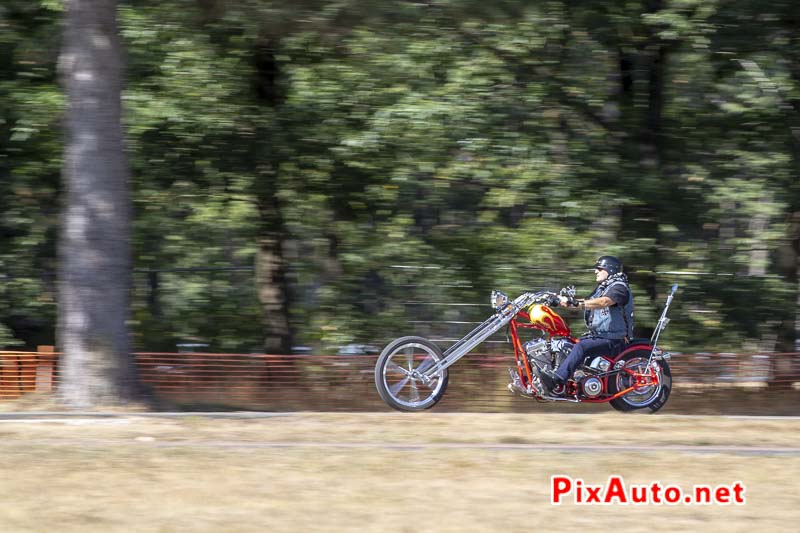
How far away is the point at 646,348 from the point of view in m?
11.3

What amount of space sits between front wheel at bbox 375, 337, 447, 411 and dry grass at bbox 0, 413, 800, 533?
1.22m

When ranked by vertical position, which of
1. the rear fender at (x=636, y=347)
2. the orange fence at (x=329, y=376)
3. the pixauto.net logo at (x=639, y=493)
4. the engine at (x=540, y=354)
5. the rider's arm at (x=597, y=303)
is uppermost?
the pixauto.net logo at (x=639, y=493)

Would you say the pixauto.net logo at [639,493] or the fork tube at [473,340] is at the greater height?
the pixauto.net logo at [639,493]

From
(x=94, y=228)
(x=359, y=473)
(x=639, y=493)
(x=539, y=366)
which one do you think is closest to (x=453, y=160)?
(x=539, y=366)

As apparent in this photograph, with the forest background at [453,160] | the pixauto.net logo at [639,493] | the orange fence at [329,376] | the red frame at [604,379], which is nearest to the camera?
the pixauto.net logo at [639,493]

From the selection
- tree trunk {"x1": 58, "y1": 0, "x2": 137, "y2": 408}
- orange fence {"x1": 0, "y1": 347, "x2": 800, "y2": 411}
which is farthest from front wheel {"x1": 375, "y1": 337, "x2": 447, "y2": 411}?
orange fence {"x1": 0, "y1": 347, "x2": 800, "y2": 411}

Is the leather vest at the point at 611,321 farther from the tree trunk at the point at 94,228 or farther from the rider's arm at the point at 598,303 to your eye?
the tree trunk at the point at 94,228

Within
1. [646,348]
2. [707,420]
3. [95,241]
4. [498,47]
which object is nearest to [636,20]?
[498,47]

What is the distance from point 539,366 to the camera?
1129cm

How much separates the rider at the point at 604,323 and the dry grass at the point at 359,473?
4.73ft

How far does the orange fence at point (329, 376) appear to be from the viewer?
1392 centimetres

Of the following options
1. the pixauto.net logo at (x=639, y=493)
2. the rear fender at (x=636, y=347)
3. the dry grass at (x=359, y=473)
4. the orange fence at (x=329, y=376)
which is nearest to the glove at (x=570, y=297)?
the rear fender at (x=636, y=347)

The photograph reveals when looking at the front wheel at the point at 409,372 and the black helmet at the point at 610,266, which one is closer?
the front wheel at the point at 409,372

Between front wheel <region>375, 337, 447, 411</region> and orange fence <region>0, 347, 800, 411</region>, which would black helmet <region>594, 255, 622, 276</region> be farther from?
orange fence <region>0, 347, 800, 411</region>
